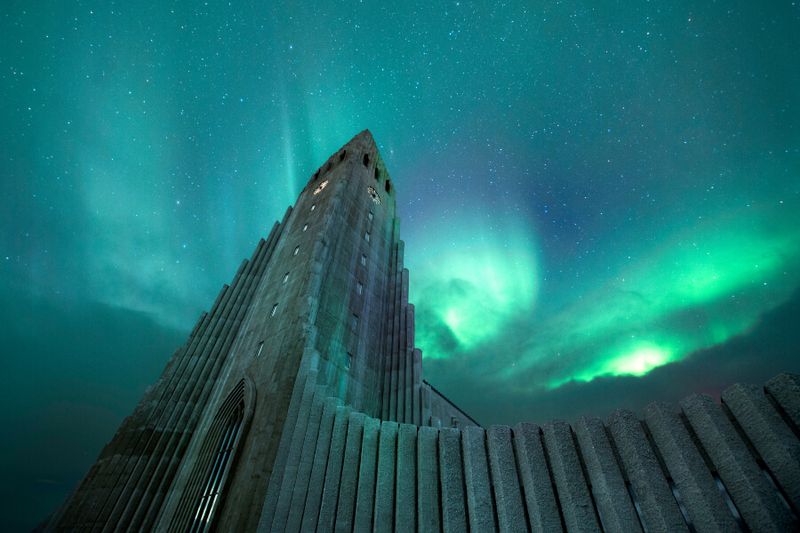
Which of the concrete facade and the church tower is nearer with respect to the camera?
the concrete facade

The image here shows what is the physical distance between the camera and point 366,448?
8.38m

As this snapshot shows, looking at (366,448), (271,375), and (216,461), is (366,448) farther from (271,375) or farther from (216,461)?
(216,461)

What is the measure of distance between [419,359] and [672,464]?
1662 cm

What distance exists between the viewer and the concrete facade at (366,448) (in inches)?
193

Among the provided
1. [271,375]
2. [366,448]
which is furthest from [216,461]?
[366,448]

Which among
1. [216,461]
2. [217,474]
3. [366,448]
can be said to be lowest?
[366,448]

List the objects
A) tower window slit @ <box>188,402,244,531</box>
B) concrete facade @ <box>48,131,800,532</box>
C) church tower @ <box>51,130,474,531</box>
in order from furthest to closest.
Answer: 1. tower window slit @ <box>188,402,244,531</box>
2. church tower @ <box>51,130,474,531</box>
3. concrete facade @ <box>48,131,800,532</box>

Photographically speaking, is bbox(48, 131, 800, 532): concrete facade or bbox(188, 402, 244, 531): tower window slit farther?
bbox(188, 402, 244, 531): tower window slit

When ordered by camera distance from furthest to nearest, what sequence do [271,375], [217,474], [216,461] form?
[271,375] → [216,461] → [217,474]

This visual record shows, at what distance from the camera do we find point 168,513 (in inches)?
611

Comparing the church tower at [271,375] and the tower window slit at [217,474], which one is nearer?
the church tower at [271,375]

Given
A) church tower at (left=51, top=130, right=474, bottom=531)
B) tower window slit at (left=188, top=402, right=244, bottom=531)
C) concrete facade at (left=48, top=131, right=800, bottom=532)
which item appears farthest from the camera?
tower window slit at (left=188, top=402, right=244, bottom=531)

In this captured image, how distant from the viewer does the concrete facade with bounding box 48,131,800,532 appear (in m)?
4.90

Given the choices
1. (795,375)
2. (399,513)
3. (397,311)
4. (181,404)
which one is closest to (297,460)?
(399,513)
